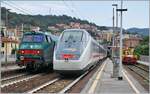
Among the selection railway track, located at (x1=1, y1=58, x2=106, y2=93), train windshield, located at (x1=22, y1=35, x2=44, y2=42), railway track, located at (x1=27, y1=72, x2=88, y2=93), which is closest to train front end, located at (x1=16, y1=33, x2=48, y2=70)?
train windshield, located at (x1=22, y1=35, x2=44, y2=42)

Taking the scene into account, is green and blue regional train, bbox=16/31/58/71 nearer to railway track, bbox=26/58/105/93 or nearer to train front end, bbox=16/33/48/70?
train front end, bbox=16/33/48/70

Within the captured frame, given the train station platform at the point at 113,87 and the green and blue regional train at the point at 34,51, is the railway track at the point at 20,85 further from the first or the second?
the green and blue regional train at the point at 34,51

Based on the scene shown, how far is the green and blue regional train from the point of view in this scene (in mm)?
28781

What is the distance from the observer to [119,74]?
Answer: 75.0 ft

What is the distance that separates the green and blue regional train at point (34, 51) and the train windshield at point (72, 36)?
3.13 metres

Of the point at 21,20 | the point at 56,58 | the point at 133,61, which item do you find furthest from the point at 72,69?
the point at 21,20

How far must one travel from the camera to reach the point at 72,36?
2611cm

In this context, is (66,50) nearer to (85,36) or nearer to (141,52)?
(85,36)

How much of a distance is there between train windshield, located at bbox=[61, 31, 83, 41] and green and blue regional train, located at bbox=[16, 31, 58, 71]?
10.3ft

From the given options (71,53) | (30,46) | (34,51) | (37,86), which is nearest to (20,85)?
(37,86)

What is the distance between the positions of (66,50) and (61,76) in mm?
2972

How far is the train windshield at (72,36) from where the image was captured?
2594 centimetres

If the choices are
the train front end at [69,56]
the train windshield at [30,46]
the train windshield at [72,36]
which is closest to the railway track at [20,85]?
the train front end at [69,56]

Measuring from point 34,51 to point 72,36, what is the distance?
3968 mm
